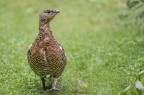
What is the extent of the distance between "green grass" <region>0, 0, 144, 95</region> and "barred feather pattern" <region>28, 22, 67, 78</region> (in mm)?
A: 508

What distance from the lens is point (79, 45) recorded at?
11828 mm

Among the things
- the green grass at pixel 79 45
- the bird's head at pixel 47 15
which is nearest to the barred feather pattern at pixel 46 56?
the bird's head at pixel 47 15

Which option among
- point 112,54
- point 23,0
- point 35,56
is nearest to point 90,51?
point 112,54

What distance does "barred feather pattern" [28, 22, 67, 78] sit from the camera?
7.38m

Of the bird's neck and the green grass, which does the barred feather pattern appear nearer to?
the bird's neck

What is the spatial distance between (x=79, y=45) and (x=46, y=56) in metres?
4.51

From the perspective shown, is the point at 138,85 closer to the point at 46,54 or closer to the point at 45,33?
the point at 46,54

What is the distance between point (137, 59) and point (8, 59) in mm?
2772

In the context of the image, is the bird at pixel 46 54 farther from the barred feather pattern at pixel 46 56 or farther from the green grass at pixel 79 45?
the green grass at pixel 79 45

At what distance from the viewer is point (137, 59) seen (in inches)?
373

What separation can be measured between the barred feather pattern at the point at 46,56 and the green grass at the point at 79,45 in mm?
508

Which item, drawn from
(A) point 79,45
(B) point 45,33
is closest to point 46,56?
(B) point 45,33

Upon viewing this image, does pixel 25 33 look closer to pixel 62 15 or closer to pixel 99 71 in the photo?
pixel 62 15

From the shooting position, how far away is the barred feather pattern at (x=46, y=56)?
738 centimetres
